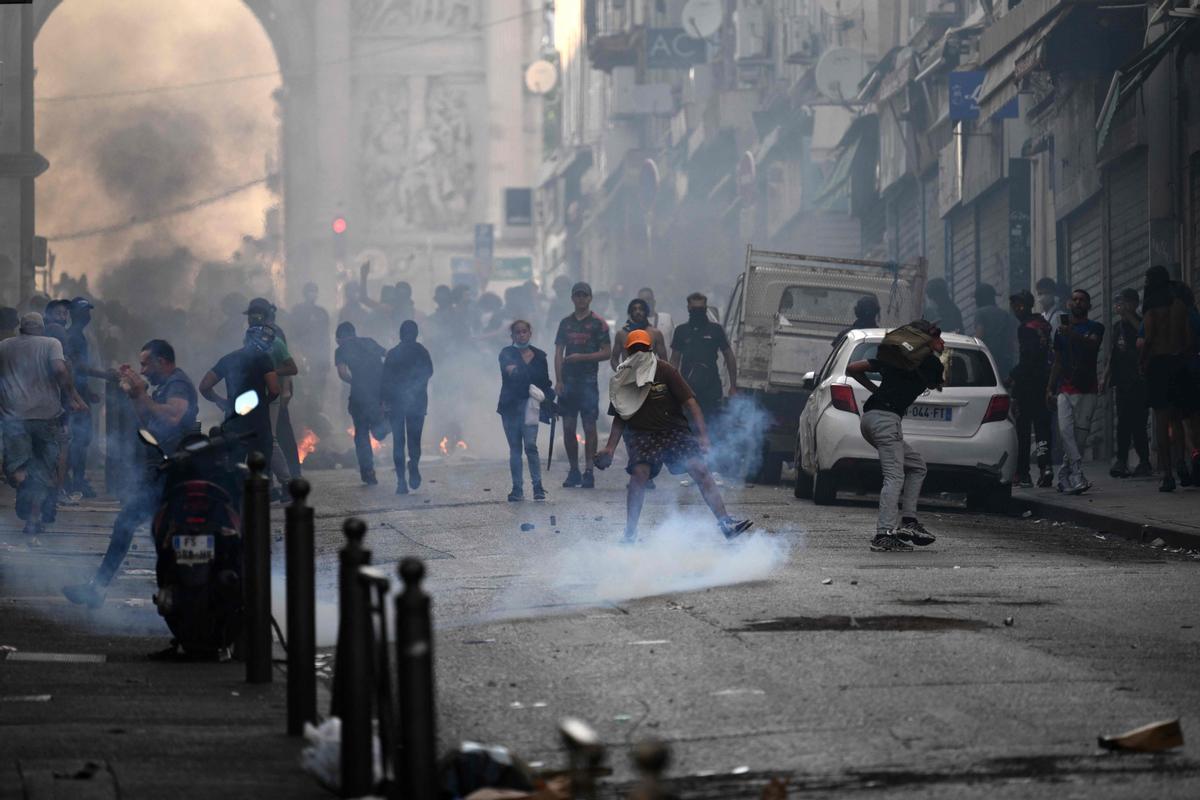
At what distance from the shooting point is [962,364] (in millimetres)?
18375

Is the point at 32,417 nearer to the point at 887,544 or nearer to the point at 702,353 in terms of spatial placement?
the point at 887,544

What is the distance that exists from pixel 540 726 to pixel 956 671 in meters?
1.76

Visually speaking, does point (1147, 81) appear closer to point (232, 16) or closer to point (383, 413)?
point (383, 413)

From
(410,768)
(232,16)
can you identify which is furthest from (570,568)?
(232,16)

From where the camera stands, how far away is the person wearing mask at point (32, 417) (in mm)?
16766

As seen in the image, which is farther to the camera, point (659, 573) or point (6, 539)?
point (6, 539)

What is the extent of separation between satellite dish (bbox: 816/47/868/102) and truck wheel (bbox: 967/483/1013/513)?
70.6ft

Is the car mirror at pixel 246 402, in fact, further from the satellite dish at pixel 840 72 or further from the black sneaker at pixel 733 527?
the satellite dish at pixel 840 72

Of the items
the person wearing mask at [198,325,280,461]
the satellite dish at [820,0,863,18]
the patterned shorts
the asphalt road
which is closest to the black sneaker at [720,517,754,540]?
the asphalt road

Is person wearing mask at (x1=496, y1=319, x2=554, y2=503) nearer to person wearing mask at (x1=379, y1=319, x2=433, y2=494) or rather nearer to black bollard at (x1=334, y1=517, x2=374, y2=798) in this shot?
person wearing mask at (x1=379, y1=319, x2=433, y2=494)

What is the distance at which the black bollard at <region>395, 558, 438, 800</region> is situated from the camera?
5.12m

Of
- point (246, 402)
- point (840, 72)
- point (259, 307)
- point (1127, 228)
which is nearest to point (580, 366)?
point (259, 307)

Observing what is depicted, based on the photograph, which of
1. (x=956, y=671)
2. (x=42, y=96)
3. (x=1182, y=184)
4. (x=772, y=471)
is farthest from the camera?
(x=42, y=96)

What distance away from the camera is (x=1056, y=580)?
12211mm
